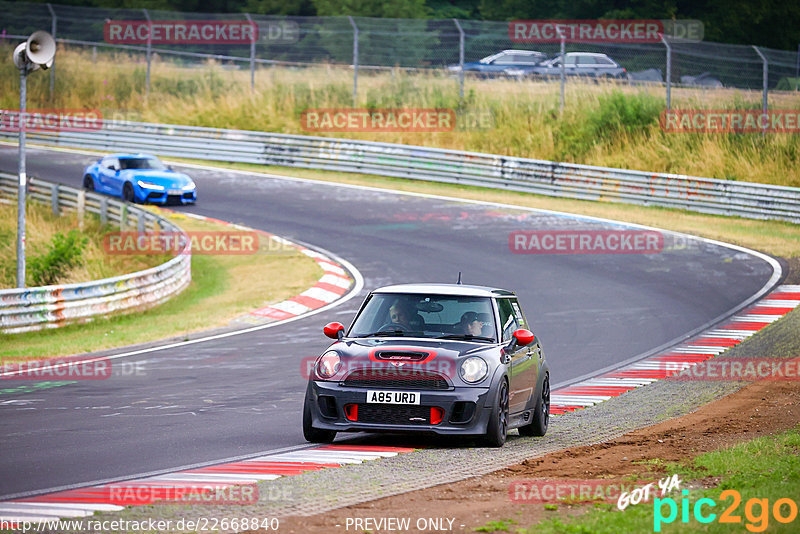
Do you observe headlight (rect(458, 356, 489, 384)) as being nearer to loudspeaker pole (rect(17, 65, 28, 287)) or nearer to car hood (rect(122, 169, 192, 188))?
loudspeaker pole (rect(17, 65, 28, 287))

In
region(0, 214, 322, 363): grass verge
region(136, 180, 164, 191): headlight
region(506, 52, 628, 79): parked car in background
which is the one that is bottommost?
region(0, 214, 322, 363): grass verge

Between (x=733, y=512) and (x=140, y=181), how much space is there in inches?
1029

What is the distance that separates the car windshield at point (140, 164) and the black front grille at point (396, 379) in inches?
915

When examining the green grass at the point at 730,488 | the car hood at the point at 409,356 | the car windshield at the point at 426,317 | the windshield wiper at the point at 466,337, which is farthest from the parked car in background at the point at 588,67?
the green grass at the point at 730,488

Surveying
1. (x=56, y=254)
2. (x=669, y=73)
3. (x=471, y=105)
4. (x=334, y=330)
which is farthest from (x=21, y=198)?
(x=471, y=105)

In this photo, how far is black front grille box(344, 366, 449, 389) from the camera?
973 cm

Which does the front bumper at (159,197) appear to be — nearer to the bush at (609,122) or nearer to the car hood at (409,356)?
the bush at (609,122)

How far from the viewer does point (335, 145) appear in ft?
122

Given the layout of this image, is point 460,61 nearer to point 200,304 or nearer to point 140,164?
point 140,164

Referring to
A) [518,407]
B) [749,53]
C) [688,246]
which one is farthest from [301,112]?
[518,407]

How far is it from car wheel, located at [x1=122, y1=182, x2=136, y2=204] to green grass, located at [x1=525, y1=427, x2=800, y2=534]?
23966mm

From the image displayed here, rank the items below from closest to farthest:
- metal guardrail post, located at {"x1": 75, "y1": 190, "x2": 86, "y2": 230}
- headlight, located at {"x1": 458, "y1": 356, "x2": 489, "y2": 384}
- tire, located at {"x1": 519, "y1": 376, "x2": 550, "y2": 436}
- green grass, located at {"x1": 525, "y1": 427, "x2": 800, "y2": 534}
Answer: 1. green grass, located at {"x1": 525, "y1": 427, "x2": 800, "y2": 534}
2. headlight, located at {"x1": 458, "y1": 356, "x2": 489, "y2": 384}
3. tire, located at {"x1": 519, "y1": 376, "x2": 550, "y2": 436}
4. metal guardrail post, located at {"x1": 75, "y1": 190, "x2": 86, "y2": 230}

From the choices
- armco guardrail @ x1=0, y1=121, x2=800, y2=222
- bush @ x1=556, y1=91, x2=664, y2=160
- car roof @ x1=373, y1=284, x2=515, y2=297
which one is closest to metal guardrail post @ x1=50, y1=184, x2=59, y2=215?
armco guardrail @ x1=0, y1=121, x2=800, y2=222

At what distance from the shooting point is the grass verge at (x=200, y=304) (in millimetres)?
17703
